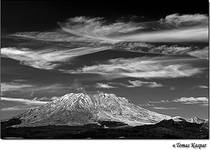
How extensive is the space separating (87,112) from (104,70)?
66 cm

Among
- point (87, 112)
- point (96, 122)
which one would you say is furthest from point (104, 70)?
point (96, 122)

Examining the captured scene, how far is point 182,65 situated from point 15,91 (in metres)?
2.46

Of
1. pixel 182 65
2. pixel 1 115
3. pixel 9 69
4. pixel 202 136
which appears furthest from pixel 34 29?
pixel 202 136

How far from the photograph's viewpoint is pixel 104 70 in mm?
7488

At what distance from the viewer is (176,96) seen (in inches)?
291

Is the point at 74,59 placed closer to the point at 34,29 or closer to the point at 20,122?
the point at 34,29

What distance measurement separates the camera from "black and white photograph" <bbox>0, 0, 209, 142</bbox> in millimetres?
7359

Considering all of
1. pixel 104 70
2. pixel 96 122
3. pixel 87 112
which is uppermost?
pixel 104 70

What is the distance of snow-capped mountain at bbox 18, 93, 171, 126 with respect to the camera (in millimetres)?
7367

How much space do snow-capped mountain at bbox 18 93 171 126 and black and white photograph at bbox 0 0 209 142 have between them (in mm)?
14

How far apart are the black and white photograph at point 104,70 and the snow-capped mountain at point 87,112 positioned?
1 centimetres

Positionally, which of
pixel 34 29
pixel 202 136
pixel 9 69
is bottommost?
pixel 202 136

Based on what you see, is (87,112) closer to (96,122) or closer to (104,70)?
(96,122)

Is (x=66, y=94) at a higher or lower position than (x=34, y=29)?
lower
